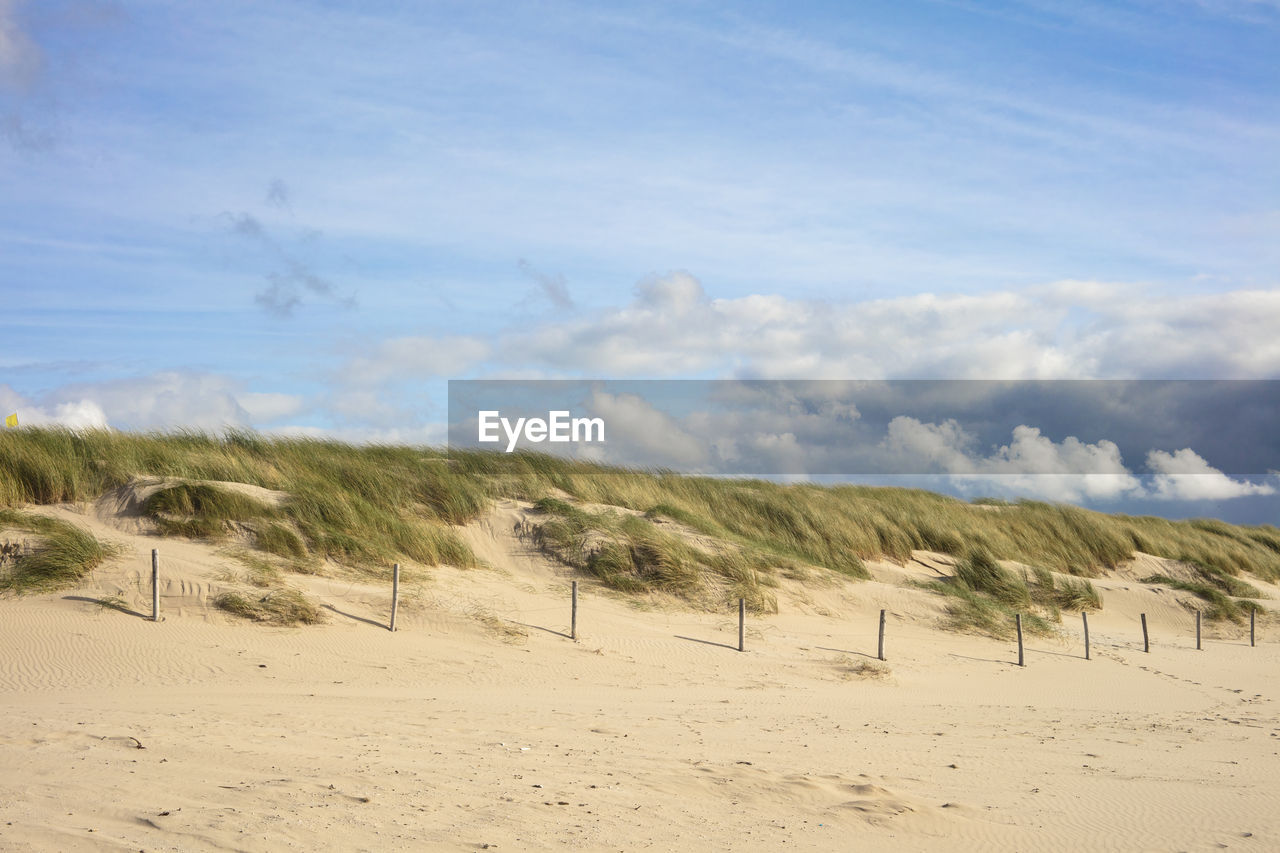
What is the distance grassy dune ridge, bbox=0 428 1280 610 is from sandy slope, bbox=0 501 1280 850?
91cm

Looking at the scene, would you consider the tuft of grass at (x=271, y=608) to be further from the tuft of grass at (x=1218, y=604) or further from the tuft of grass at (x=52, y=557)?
the tuft of grass at (x=1218, y=604)

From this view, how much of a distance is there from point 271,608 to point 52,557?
11.9ft

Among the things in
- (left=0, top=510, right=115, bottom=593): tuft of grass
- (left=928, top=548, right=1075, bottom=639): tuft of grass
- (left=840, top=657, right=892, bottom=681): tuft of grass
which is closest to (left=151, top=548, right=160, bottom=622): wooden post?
(left=0, top=510, right=115, bottom=593): tuft of grass

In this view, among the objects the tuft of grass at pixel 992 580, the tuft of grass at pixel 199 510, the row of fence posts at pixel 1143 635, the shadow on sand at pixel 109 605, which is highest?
the tuft of grass at pixel 199 510

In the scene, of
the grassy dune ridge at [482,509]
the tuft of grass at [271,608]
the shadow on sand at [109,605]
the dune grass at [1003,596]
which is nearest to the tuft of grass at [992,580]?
the dune grass at [1003,596]

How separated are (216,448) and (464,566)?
22.1 ft

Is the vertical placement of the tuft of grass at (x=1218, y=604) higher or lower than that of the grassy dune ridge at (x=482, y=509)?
lower

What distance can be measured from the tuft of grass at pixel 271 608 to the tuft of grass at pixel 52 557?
2300 millimetres

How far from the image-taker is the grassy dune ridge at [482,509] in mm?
17828

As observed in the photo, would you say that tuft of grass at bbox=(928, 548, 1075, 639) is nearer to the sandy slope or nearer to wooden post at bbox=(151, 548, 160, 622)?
the sandy slope

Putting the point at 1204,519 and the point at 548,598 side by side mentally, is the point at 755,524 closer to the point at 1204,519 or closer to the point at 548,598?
the point at 548,598

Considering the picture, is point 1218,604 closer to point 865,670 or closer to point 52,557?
point 865,670

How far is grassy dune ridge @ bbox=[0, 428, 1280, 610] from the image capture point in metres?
17.8

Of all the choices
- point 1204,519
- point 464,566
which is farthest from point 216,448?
point 1204,519
